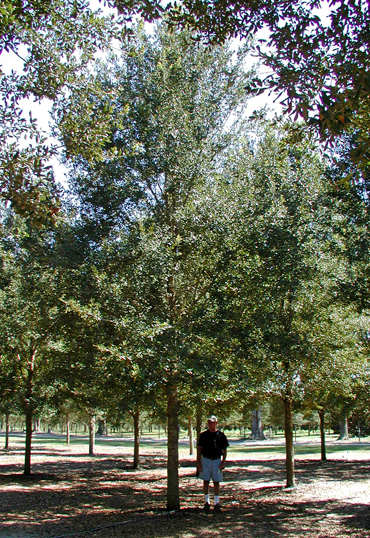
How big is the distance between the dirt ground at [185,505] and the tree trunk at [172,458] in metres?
0.29

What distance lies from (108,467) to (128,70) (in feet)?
57.4

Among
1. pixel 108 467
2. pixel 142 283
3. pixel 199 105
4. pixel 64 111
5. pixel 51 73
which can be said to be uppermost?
pixel 199 105

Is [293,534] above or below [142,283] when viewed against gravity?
below

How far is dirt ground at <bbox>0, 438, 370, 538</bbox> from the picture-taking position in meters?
8.48

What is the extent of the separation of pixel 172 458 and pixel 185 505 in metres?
1.30

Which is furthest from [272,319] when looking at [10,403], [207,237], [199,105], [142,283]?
[10,403]

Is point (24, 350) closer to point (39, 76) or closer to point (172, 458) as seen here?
point (172, 458)

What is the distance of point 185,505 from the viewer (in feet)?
36.8

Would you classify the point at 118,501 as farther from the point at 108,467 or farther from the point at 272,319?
the point at 108,467

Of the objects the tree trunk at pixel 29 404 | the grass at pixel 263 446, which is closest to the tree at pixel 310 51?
the tree trunk at pixel 29 404

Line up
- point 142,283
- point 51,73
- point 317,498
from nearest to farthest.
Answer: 1. point 51,73
2. point 142,283
3. point 317,498

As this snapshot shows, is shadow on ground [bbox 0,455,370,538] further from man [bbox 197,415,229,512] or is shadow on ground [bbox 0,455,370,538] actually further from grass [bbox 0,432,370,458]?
grass [bbox 0,432,370,458]

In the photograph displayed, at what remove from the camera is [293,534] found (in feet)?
26.1

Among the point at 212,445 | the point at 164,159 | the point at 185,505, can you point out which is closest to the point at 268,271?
the point at 164,159
